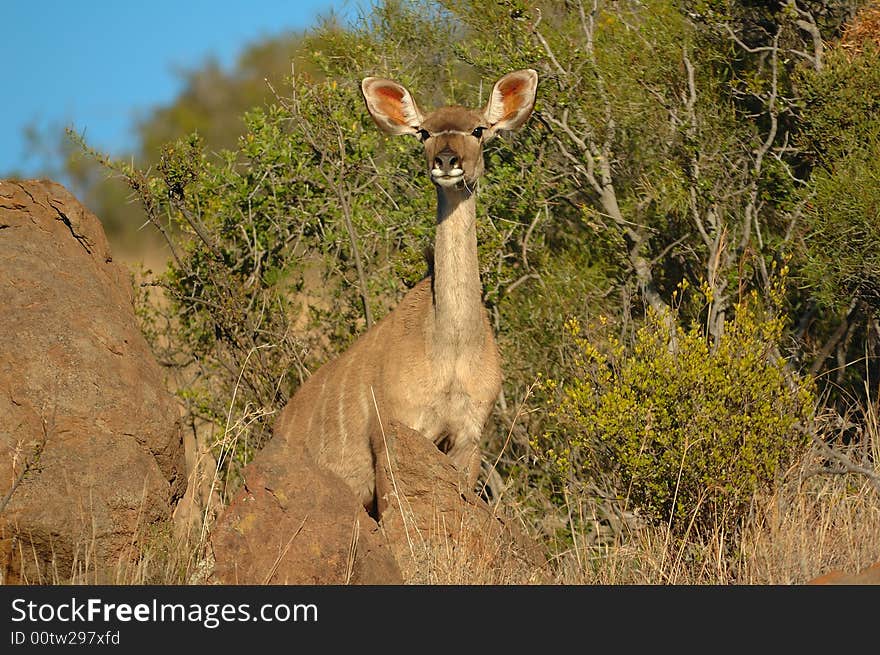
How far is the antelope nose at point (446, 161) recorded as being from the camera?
714cm

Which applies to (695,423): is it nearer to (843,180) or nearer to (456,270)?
(456,270)

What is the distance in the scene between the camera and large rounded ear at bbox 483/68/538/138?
7746 millimetres

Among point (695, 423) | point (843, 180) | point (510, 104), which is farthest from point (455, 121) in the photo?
point (843, 180)

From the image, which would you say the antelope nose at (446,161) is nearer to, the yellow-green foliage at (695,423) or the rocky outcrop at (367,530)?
the yellow-green foliage at (695,423)

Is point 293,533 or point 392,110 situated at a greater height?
point 392,110

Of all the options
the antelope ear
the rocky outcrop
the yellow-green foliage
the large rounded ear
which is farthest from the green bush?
the rocky outcrop

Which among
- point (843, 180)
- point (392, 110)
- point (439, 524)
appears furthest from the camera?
point (843, 180)

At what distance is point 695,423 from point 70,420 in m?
3.47

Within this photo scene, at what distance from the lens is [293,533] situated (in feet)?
19.4

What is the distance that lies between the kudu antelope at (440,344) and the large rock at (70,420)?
4.00 ft

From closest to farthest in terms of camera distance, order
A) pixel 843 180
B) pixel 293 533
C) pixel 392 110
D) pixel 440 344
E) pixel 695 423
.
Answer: pixel 293 533 → pixel 695 423 → pixel 440 344 → pixel 392 110 → pixel 843 180

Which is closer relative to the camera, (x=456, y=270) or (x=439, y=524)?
(x=439, y=524)

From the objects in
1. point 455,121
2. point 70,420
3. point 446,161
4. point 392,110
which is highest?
point 392,110
